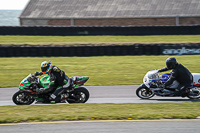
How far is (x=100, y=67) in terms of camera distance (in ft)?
63.6

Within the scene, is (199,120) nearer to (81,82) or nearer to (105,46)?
(81,82)

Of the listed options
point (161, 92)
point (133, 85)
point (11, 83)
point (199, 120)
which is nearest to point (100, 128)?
point (199, 120)

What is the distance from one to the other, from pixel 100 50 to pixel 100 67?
11.6 feet

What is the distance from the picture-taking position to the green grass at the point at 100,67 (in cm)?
1589

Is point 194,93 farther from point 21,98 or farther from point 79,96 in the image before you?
point 21,98

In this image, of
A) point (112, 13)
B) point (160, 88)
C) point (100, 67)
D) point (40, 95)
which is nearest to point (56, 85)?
point (40, 95)

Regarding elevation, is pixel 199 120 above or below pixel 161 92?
below

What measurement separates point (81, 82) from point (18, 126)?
339 centimetres

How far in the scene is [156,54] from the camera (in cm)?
2277

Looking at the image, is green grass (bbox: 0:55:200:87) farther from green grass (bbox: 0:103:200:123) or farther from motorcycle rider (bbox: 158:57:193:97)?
green grass (bbox: 0:103:200:123)

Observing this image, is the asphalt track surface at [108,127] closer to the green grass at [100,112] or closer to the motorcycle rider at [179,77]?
the green grass at [100,112]

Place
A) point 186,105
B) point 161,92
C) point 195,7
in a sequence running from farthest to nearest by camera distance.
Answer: point 195,7, point 161,92, point 186,105

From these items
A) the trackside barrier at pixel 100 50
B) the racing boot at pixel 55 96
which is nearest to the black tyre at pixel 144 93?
the racing boot at pixel 55 96

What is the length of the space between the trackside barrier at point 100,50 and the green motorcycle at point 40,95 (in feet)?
38.9
